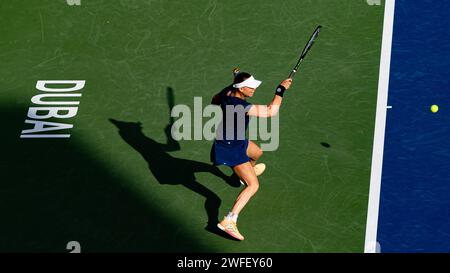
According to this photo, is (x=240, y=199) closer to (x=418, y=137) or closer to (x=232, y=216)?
(x=232, y=216)

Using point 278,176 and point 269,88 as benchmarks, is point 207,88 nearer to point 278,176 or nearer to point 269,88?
point 269,88

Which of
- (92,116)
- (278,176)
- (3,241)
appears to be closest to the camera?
(3,241)

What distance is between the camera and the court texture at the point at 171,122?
12.2 meters

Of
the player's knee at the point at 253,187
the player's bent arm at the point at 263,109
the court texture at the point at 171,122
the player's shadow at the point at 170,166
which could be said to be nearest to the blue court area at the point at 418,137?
the court texture at the point at 171,122

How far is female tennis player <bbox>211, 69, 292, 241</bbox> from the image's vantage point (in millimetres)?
11641

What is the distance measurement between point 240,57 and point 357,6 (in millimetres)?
3297

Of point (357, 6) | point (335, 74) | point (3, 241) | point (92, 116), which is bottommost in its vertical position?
→ point (3, 241)

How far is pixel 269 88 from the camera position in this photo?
585 inches

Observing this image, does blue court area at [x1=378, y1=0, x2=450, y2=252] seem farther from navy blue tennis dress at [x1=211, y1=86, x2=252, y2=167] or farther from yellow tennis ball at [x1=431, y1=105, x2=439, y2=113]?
navy blue tennis dress at [x1=211, y1=86, x2=252, y2=167]

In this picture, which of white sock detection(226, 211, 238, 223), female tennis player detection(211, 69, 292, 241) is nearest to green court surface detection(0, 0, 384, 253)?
white sock detection(226, 211, 238, 223)

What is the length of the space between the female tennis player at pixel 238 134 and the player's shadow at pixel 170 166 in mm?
686

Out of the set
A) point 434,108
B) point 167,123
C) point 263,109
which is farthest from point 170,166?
point 434,108

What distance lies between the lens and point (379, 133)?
14.0 meters

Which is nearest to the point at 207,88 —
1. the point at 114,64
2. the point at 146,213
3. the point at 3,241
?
the point at 114,64
